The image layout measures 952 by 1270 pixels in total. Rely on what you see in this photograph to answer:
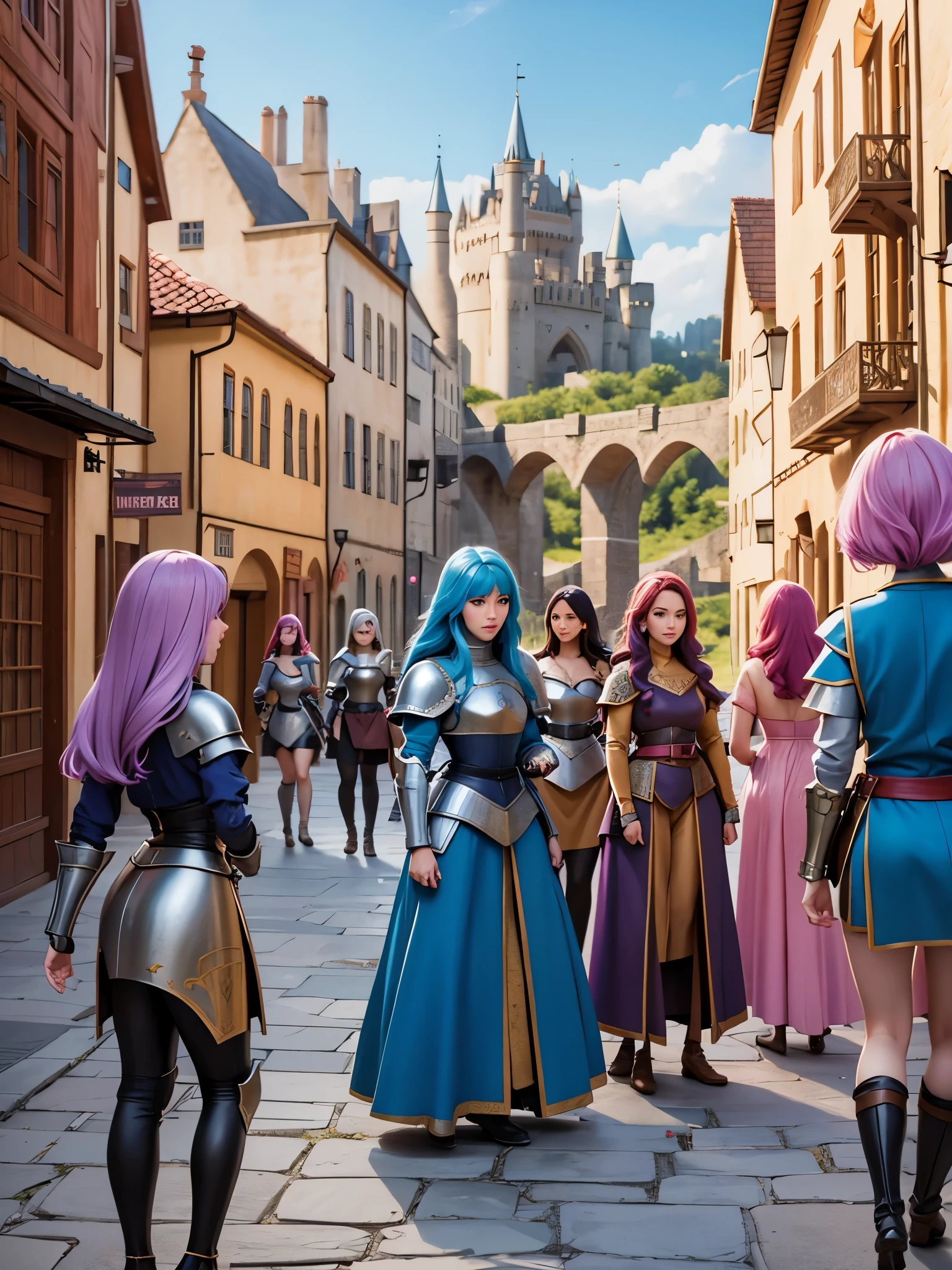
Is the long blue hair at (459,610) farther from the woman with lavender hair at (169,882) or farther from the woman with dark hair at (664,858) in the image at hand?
the woman with lavender hair at (169,882)

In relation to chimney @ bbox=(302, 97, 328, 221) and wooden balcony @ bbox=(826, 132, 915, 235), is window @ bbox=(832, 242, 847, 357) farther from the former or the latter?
chimney @ bbox=(302, 97, 328, 221)

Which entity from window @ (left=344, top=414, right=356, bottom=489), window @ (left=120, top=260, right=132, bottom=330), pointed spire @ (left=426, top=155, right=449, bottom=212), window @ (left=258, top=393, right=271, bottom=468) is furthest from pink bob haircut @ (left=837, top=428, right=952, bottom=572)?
pointed spire @ (left=426, top=155, right=449, bottom=212)

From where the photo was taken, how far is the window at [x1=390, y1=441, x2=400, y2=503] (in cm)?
3231

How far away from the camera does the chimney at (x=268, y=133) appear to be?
130ft

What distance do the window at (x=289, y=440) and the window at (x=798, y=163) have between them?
30.1 feet

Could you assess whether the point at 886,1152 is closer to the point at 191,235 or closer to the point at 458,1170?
the point at 458,1170

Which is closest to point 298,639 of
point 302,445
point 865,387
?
point 865,387

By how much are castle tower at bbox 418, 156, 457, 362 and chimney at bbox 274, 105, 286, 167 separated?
32.2 meters

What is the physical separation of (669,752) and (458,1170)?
1.77 metres

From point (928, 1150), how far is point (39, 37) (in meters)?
9.87

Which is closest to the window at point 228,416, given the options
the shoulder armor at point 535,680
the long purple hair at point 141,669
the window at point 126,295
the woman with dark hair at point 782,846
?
the window at point 126,295

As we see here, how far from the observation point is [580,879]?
589 cm

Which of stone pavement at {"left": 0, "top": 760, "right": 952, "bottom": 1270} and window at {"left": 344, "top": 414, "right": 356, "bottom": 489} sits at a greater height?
window at {"left": 344, "top": 414, "right": 356, "bottom": 489}

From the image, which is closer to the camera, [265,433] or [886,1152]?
[886,1152]
